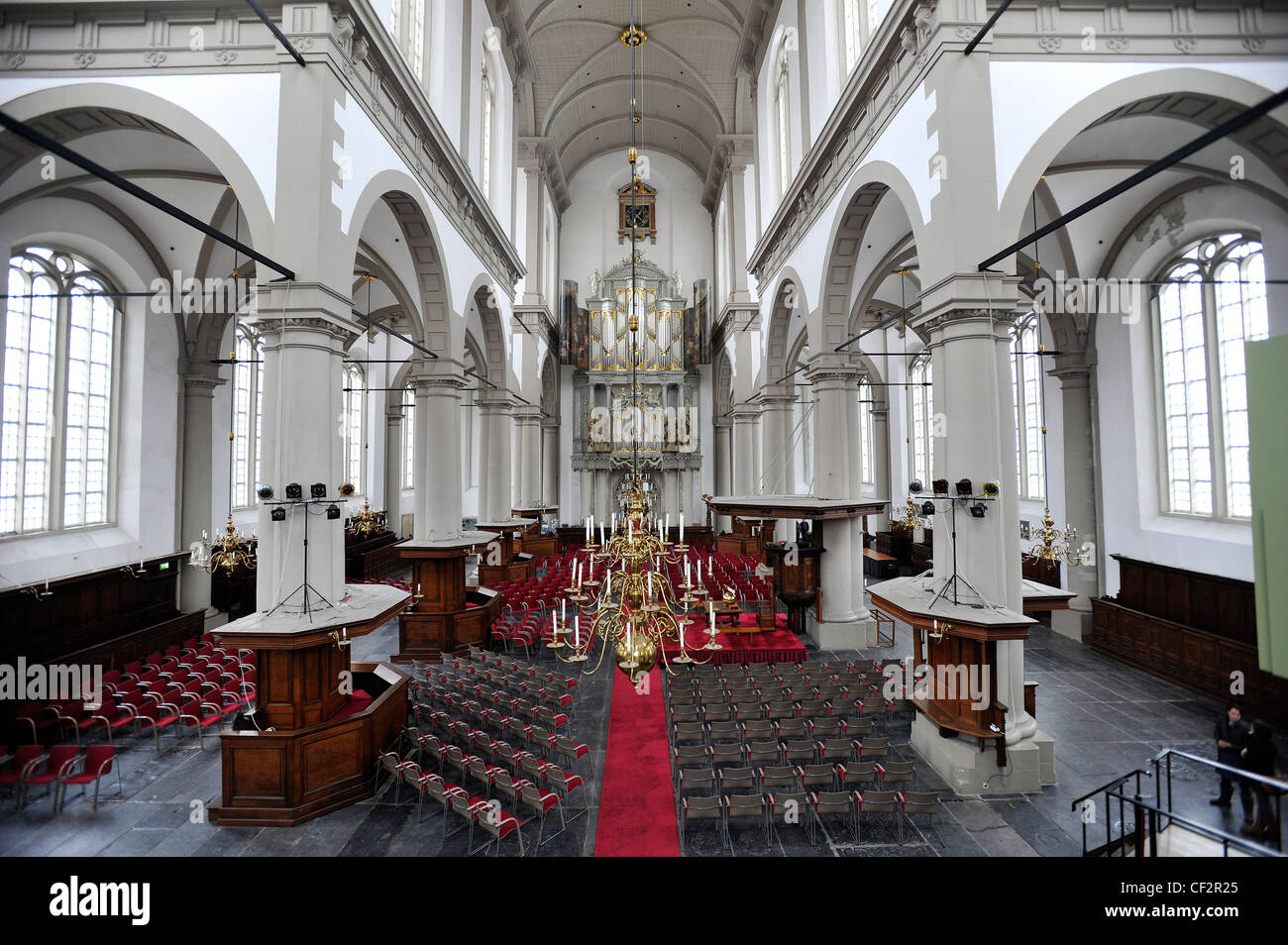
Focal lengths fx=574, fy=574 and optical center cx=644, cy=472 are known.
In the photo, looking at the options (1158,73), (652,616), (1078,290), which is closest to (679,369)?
(1078,290)

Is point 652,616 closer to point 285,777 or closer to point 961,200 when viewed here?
point 285,777

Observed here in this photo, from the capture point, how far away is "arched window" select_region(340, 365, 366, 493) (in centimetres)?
2319

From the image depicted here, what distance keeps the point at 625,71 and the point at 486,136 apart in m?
13.2

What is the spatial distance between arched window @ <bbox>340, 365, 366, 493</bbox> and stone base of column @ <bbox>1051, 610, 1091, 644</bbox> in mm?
23905

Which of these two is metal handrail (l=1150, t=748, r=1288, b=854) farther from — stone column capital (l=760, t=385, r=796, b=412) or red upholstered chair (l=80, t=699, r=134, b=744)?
stone column capital (l=760, t=385, r=796, b=412)

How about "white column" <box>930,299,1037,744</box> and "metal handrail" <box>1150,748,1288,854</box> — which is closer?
"metal handrail" <box>1150,748,1288,854</box>

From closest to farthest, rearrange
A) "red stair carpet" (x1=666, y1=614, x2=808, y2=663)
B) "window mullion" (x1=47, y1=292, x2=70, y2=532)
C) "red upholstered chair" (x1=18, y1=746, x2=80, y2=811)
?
"red upholstered chair" (x1=18, y1=746, x2=80, y2=811) < "window mullion" (x1=47, y1=292, x2=70, y2=532) < "red stair carpet" (x1=666, y1=614, x2=808, y2=663)

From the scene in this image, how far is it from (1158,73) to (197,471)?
64.6 feet

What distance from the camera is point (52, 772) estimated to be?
22.6 feet

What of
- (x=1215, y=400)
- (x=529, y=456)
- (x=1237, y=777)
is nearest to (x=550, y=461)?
(x=529, y=456)

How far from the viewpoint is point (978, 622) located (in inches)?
258

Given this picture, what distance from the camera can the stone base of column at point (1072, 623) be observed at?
1345cm

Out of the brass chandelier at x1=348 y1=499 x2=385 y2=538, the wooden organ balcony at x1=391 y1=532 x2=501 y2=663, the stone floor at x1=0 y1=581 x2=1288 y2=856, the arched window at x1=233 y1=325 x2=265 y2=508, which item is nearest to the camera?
the stone floor at x1=0 y1=581 x2=1288 y2=856

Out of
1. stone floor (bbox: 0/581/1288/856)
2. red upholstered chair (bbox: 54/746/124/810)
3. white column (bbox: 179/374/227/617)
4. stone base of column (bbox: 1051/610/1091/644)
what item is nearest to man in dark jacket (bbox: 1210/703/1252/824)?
stone floor (bbox: 0/581/1288/856)
